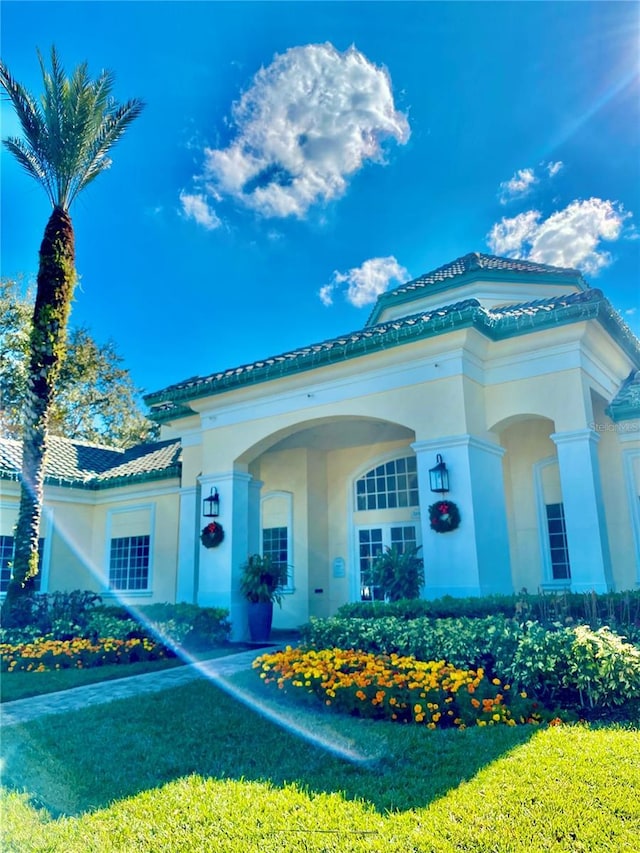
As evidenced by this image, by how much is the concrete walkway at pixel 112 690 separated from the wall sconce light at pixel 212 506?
3.36 metres

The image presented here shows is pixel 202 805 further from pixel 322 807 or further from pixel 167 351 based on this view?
pixel 167 351

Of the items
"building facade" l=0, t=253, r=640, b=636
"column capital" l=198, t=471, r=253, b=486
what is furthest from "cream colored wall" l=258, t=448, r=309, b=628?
"column capital" l=198, t=471, r=253, b=486

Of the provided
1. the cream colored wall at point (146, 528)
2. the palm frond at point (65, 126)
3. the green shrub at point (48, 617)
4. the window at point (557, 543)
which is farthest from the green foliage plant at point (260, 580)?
the palm frond at point (65, 126)

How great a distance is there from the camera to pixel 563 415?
9.21m

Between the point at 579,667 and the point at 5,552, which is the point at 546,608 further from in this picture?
the point at 5,552

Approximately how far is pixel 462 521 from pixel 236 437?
523cm

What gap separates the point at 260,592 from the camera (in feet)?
36.8

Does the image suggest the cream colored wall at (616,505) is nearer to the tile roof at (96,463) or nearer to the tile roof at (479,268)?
the tile roof at (479,268)

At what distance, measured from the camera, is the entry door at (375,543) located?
12.8 meters

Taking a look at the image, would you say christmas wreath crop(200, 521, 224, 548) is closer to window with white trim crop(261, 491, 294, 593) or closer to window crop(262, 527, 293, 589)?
window with white trim crop(261, 491, 294, 593)

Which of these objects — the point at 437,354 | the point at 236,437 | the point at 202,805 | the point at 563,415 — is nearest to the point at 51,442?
the point at 236,437

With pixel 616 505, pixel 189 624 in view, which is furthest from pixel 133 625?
pixel 616 505

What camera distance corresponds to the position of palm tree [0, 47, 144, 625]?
11352 millimetres

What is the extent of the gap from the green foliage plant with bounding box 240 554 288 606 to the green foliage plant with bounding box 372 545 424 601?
2082mm
